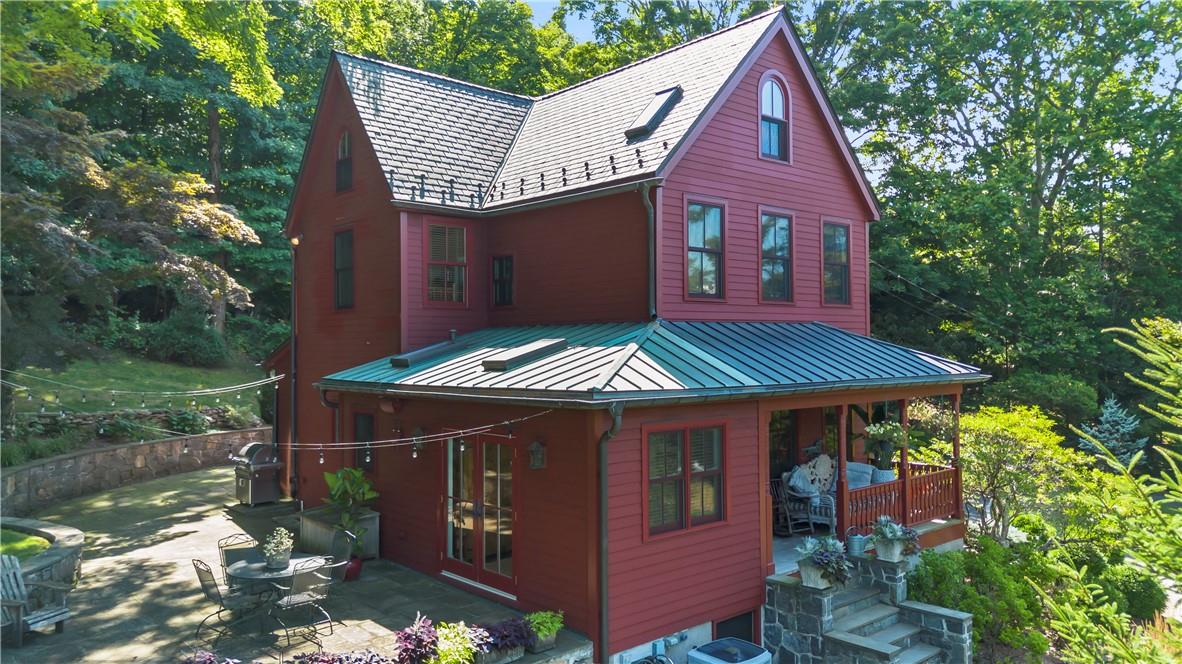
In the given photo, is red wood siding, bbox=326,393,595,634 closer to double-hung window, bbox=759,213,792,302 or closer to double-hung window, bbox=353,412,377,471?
double-hung window, bbox=353,412,377,471

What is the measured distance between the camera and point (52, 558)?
10.5 metres

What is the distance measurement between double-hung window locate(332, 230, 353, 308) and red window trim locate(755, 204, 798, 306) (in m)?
8.05

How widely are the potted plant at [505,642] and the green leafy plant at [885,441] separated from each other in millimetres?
6958

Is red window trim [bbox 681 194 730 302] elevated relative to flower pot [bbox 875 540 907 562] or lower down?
elevated

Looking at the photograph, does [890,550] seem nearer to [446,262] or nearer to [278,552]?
[278,552]

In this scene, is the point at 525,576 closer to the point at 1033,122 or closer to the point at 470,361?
the point at 470,361

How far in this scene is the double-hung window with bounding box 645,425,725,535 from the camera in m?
9.73

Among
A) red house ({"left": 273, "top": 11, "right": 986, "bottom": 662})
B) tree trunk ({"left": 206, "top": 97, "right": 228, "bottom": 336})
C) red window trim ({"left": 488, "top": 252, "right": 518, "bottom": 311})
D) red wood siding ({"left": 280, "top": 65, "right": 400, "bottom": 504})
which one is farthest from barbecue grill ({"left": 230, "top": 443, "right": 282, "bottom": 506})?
tree trunk ({"left": 206, "top": 97, "right": 228, "bottom": 336})

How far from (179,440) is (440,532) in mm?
13575

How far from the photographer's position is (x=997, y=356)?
84.6ft

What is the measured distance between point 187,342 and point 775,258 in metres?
22.9

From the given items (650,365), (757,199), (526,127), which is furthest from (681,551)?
(526,127)

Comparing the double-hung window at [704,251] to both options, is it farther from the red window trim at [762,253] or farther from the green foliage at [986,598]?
the green foliage at [986,598]

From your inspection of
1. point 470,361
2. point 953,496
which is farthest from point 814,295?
point 470,361
